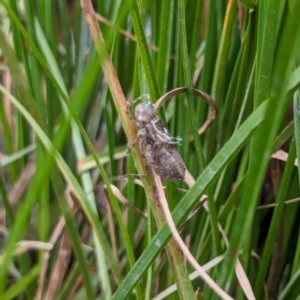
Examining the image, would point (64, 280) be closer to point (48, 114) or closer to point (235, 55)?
point (48, 114)

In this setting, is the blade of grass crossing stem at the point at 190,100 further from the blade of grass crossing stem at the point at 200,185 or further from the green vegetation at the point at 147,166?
the blade of grass crossing stem at the point at 200,185

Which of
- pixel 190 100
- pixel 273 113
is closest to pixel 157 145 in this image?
pixel 190 100

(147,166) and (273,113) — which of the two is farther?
(147,166)

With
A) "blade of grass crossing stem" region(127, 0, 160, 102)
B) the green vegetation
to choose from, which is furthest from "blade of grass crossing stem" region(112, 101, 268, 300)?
"blade of grass crossing stem" region(127, 0, 160, 102)

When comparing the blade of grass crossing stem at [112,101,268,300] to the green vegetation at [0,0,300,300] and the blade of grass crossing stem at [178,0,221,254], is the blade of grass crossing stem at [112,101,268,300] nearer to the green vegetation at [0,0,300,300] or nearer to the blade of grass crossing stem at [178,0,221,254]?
the green vegetation at [0,0,300,300]

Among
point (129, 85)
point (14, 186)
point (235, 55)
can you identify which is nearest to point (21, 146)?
point (14, 186)

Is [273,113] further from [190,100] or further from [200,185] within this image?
[190,100]

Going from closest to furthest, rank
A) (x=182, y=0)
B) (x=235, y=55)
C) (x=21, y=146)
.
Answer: (x=182, y=0), (x=235, y=55), (x=21, y=146)
